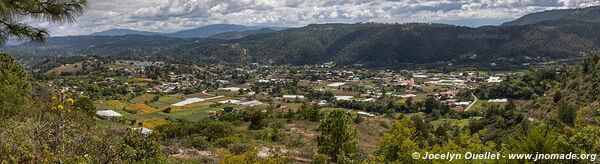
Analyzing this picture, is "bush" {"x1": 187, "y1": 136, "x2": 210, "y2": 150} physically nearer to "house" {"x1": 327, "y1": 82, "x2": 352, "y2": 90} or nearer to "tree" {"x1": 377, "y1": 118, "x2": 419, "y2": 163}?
"tree" {"x1": 377, "y1": 118, "x2": 419, "y2": 163}

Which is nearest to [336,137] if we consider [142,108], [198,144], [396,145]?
[198,144]

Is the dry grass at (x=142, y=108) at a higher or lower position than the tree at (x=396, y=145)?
lower

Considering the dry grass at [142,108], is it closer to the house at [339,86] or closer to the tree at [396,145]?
the house at [339,86]

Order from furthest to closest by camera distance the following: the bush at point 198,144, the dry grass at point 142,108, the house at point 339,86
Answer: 1. the house at point 339,86
2. the dry grass at point 142,108
3. the bush at point 198,144

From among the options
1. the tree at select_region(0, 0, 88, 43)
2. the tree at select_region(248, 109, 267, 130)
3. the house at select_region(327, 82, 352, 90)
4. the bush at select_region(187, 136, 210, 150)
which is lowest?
the house at select_region(327, 82, 352, 90)

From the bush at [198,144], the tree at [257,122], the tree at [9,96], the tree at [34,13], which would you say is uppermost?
the tree at [34,13]

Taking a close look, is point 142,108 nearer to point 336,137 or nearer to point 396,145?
point 336,137

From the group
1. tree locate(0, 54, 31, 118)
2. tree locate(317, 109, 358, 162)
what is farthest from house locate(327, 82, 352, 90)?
tree locate(317, 109, 358, 162)

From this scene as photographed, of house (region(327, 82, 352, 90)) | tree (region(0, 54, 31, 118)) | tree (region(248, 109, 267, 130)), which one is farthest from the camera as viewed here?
house (region(327, 82, 352, 90))

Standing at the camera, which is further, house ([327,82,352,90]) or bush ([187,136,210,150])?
house ([327,82,352,90])

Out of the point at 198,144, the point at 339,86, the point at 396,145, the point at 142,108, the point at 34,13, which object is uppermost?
the point at 34,13

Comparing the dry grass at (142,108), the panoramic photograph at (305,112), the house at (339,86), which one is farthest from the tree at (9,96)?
the house at (339,86)

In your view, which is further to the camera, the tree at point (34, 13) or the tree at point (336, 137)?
the tree at point (336, 137)
